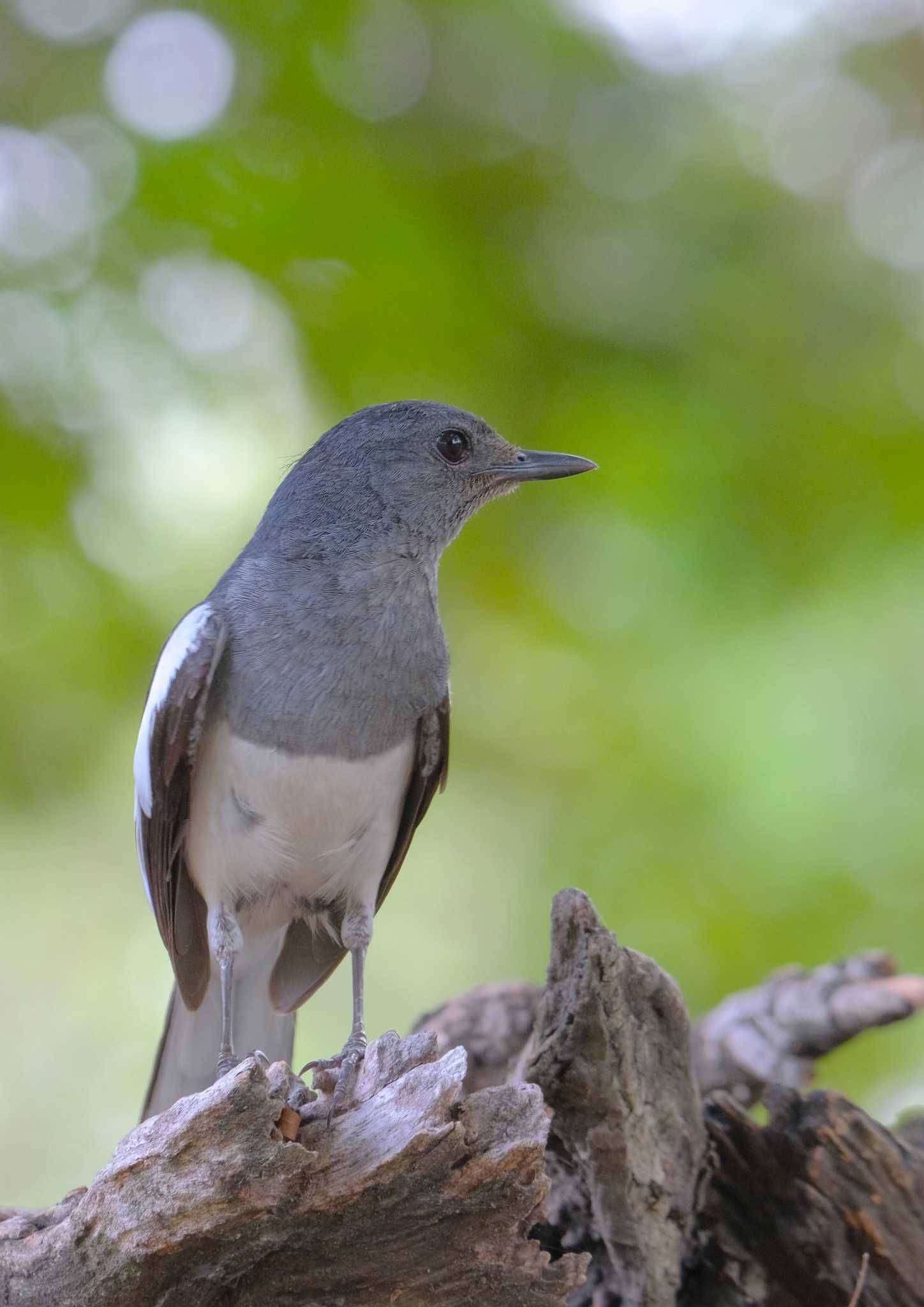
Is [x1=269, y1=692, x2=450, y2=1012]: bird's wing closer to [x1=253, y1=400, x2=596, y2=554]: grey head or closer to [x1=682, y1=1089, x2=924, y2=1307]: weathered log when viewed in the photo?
[x1=253, y1=400, x2=596, y2=554]: grey head

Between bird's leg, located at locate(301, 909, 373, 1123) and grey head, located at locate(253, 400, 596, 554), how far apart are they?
3.47 ft

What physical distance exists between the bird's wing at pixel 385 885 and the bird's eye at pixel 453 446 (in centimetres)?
79

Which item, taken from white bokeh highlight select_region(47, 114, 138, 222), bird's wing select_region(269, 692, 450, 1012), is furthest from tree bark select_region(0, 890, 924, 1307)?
white bokeh highlight select_region(47, 114, 138, 222)

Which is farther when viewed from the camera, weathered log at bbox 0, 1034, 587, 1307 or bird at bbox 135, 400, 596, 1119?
bird at bbox 135, 400, 596, 1119

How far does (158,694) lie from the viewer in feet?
10.3

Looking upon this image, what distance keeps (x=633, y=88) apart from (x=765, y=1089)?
3414 mm

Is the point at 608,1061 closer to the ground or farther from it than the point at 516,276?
→ closer to the ground

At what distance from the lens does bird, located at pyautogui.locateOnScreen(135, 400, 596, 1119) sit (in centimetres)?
310

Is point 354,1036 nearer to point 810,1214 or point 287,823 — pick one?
point 287,823

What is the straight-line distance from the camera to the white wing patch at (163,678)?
3.12 metres

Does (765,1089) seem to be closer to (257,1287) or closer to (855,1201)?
(855,1201)

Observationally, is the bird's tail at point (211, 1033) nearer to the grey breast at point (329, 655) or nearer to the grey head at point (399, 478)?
the grey breast at point (329, 655)

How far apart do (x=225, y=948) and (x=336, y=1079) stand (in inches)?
33.2

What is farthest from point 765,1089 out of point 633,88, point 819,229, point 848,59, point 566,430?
point 848,59
